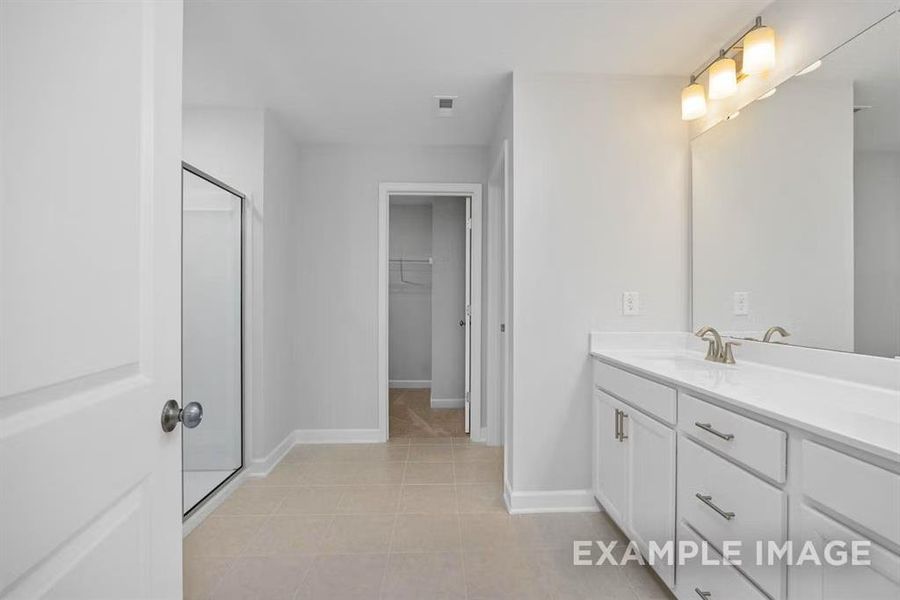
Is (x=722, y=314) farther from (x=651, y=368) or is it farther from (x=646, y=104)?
(x=646, y=104)

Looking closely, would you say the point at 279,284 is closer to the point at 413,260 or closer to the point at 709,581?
the point at 413,260

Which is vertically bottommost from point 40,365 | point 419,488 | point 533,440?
point 419,488

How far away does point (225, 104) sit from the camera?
2840 millimetres

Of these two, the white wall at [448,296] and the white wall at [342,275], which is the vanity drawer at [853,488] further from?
the white wall at [448,296]

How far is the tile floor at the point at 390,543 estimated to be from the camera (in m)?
1.78

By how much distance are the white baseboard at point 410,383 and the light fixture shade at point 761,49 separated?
479 centimetres

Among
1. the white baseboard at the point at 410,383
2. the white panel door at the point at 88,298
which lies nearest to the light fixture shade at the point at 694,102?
the white panel door at the point at 88,298

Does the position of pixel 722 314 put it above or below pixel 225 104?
below

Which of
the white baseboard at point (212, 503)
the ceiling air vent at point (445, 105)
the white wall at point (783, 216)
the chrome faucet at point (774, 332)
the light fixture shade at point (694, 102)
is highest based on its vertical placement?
the ceiling air vent at point (445, 105)

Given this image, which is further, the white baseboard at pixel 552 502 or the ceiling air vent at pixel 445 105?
the ceiling air vent at pixel 445 105

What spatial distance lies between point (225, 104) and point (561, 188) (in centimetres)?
217

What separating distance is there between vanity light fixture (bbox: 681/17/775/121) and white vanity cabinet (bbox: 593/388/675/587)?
1.54 metres

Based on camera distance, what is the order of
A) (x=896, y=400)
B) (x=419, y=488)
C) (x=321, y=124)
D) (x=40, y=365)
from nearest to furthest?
1. (x=40, y=365)
2. (x=896, y=400)
3. (x=419, y=488)
4. (x=321, y=124)

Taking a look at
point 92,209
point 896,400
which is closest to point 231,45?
point 92,209
